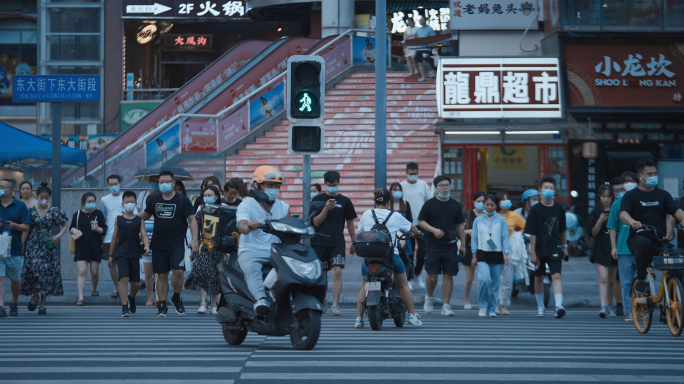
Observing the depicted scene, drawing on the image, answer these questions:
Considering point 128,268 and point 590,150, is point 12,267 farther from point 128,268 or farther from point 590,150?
point 590,150

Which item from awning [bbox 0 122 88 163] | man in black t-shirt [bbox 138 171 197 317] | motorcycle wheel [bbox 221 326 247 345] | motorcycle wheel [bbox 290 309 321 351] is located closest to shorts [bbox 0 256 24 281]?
man in black t-shirt [bbox 138 171 197 317]

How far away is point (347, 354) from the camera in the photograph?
7.64 metres

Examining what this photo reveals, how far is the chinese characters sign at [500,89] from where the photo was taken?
22328 millimetres

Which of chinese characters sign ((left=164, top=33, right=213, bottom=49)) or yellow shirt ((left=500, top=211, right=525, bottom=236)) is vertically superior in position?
chinese characters sign ((left=164, top=33, right=213, bottom=49))

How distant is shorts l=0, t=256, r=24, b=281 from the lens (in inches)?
484

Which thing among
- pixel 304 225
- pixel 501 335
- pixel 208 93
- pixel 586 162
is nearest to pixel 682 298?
pixel 501 335

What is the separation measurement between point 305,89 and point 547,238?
166 inches

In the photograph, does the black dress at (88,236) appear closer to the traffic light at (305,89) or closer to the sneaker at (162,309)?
the sneaker at (162,309)

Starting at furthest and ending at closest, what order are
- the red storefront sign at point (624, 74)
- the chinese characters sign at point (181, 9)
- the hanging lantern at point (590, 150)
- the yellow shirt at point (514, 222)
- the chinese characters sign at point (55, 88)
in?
Answer: the chinese characters sign at point (181, 9) → the red storefront sign at point (624, 74) → the hanging lantern at point (590, 150) → the chinese characters sign at point (55, 88) → the yellow shirt at point (514, 222)

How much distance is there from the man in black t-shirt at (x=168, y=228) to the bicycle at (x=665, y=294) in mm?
5774

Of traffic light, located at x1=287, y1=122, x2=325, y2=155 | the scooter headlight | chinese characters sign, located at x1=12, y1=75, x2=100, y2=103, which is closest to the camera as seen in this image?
the scooter headlight

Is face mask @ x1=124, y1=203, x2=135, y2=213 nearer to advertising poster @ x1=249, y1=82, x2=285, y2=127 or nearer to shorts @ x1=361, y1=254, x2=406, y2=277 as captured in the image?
shorts @ x1=361, y1=254, x2=406, y2=277

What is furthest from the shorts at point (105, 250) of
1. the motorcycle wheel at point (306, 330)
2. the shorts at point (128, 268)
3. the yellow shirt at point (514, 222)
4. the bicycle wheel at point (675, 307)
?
the bicycle wheel at point (675, 307)

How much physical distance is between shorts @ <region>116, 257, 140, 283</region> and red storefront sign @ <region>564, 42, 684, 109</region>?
1341 centimetres
